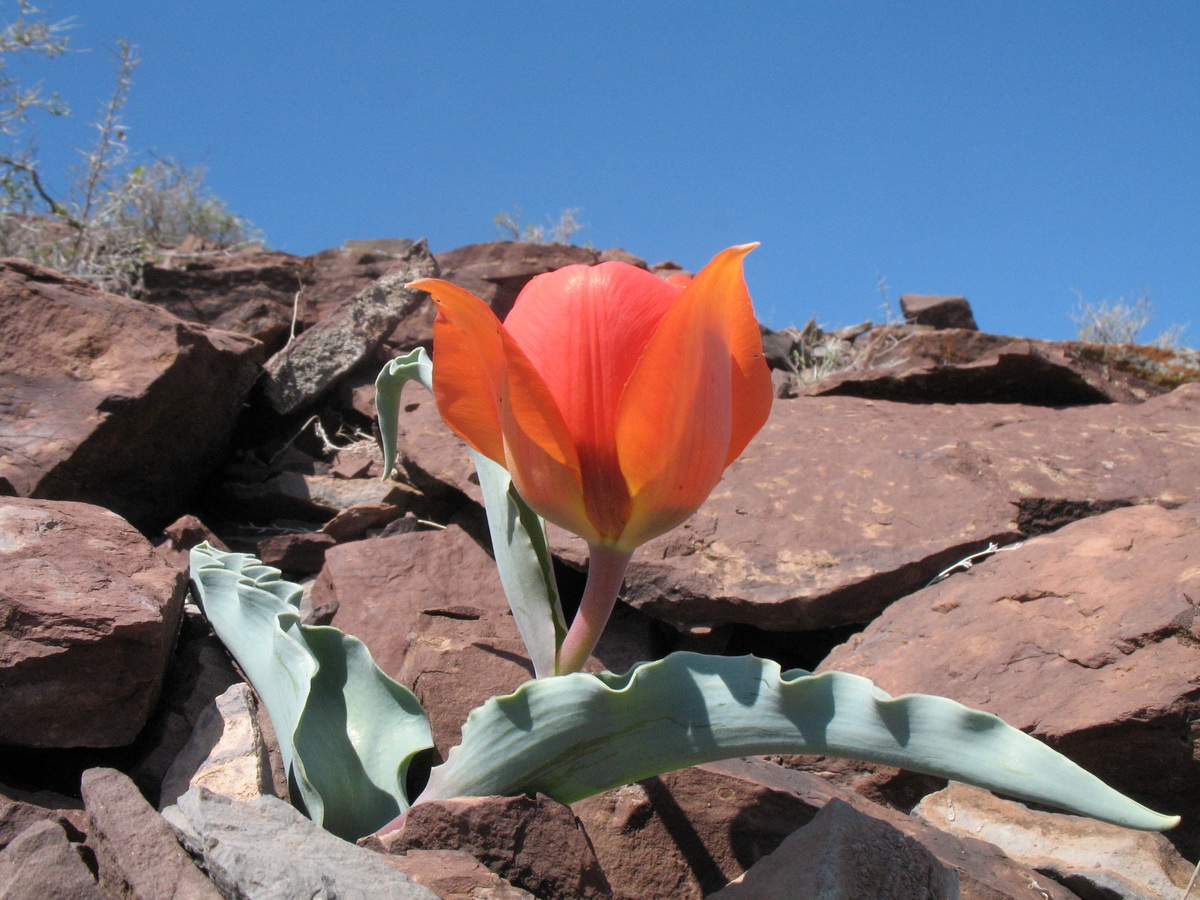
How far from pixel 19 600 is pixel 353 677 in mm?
625

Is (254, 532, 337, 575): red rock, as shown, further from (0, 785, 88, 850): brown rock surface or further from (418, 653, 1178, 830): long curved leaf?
(418, 653, 1178, 830): long curved leaf

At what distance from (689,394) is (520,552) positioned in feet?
1.51

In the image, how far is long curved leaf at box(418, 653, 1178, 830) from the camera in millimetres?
862

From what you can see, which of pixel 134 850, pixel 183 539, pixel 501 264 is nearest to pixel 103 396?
pixel 183 539

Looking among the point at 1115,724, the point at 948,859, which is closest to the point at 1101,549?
the point at 1115,724

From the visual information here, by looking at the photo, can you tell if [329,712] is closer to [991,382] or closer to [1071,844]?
[1071,844]

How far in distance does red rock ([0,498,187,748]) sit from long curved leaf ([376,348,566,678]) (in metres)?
0.54

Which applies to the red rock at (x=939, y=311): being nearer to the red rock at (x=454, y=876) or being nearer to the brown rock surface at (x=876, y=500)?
the brown rock surface at (x=876, y=500)

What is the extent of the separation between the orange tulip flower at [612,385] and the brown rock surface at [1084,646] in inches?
37.5

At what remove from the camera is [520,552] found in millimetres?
1241

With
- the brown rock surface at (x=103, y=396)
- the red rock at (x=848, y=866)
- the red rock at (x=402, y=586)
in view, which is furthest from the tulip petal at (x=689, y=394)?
the brown rock surface at (x=103, y=396)

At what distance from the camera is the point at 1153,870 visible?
4.57 ft

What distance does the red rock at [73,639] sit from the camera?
1.37 metres

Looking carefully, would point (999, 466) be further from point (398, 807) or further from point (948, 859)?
point (398, 807)
